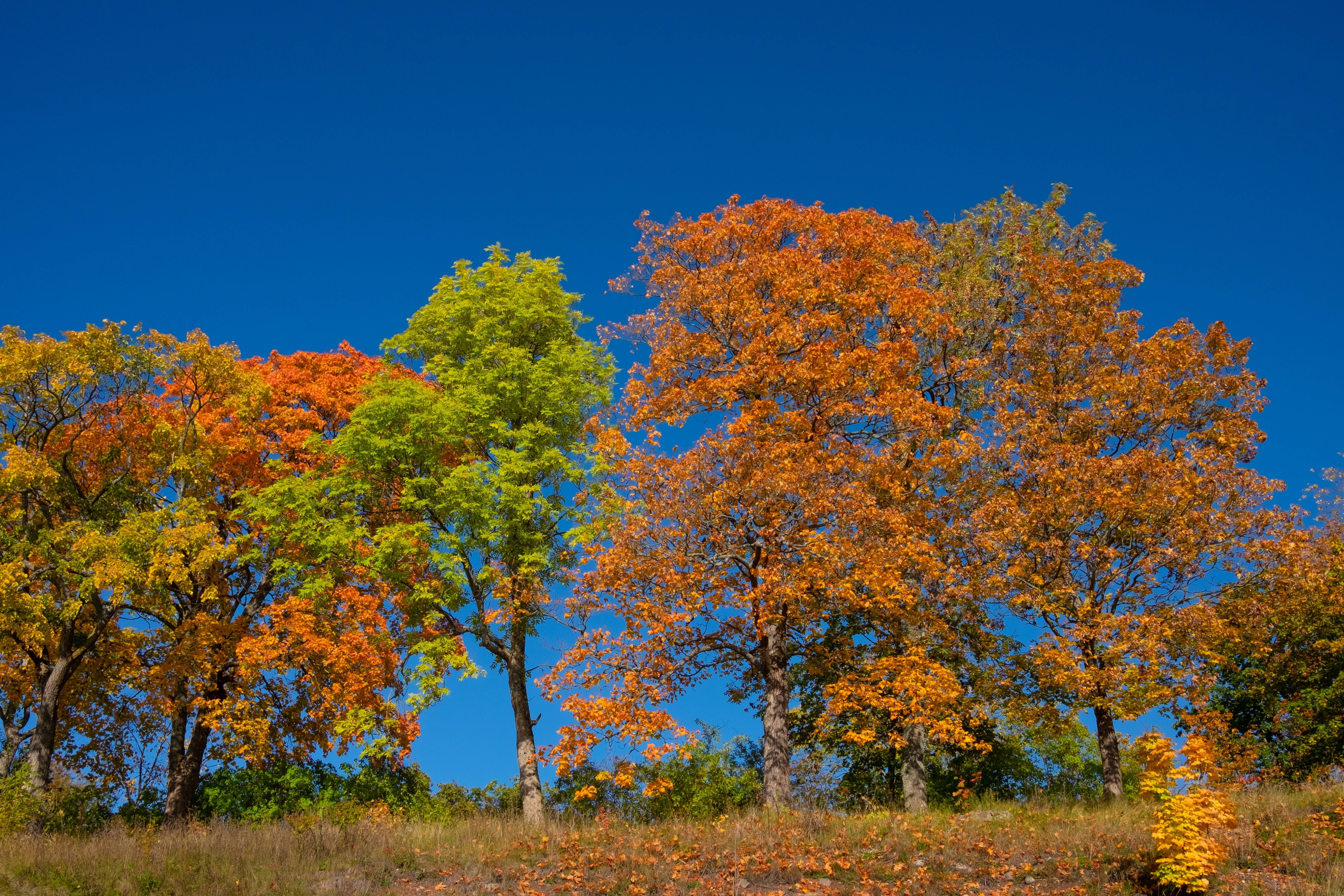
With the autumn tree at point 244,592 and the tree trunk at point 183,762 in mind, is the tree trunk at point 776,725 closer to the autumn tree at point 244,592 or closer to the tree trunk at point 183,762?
the autumn tree at point 244,592

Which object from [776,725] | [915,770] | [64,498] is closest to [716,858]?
[776,725]

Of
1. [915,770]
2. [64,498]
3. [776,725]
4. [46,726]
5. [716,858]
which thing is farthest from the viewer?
[64,498]

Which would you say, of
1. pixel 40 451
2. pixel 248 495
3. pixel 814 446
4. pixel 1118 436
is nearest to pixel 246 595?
pixel 248 495

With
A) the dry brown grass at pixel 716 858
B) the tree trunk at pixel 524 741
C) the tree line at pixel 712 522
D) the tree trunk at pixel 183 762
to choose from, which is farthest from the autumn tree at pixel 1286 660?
the tree trunk at pixel 183 762

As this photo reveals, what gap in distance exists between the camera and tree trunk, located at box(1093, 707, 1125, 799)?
74.6 feet

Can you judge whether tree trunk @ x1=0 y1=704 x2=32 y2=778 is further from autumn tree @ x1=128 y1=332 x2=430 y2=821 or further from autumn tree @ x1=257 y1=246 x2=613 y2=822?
autumn tree @ x1=257 y1=246 x2=613 y2=822

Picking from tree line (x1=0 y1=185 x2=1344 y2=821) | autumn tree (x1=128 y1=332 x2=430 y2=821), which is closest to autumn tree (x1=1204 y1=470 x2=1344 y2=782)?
tree line (x1=0 y1=185 x2=1344 y2=821)

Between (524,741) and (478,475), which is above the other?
(478,475)

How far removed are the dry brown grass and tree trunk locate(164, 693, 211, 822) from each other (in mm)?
8594

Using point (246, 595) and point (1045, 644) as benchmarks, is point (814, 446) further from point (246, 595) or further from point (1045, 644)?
point (246, 595)

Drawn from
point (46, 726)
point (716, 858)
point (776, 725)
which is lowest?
point (716, 858)

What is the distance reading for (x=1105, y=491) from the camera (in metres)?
22.5

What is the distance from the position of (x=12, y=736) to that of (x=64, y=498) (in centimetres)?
686

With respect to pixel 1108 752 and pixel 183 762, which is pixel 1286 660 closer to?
pixel 1108 752
